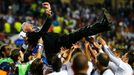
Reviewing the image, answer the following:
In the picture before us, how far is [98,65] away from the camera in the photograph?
22.7ft

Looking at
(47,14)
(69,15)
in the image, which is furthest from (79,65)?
(69,15)

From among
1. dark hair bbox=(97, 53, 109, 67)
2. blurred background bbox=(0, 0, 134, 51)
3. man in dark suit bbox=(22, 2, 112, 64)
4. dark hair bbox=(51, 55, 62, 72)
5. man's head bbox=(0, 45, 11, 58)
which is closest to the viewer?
dark hair bbox=(97, 53, 109, 67)

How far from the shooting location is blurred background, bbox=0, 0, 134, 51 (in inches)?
905

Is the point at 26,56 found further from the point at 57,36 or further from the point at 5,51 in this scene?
the point at 5,51

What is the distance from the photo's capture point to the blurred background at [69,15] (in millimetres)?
22984

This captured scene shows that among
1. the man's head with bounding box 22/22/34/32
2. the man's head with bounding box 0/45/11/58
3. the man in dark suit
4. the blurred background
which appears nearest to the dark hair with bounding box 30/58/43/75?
the man in dark suit

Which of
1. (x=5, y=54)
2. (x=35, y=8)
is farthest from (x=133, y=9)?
(x=5, y=54)

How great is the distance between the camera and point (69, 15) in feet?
91.7

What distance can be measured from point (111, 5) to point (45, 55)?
2320cm

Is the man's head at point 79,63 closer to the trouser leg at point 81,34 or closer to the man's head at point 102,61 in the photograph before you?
the man's head at point 102,61

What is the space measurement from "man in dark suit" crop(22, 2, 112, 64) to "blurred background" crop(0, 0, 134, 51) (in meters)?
11.8

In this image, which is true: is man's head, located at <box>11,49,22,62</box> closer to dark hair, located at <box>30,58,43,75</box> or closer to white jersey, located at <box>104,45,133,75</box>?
dark hair, located at <box>30,58,43,75</box>

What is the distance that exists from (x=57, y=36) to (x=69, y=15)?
18.9m

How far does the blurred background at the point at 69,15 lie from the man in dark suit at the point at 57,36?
11848mm
